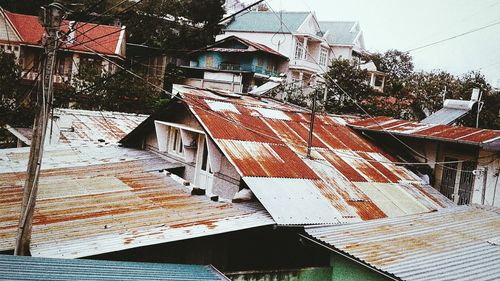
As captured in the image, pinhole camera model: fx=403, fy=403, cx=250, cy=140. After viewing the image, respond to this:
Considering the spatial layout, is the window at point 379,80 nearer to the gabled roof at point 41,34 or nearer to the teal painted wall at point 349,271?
the gabled roof at point 41,34

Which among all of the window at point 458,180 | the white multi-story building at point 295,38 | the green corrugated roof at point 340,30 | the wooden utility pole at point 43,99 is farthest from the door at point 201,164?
the green corrugated roof at point 340,30

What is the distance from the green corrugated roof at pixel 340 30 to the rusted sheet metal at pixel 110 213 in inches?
1658

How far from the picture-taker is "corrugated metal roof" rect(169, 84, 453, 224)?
32.0 feet

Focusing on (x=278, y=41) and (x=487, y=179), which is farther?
(x=278, y=41)

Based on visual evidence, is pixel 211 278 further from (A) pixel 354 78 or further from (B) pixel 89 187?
(A) pixel 354 78

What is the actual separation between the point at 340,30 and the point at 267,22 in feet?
35.8

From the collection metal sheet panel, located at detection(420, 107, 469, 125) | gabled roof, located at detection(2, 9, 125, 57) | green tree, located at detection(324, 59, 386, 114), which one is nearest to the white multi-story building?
green tree, located at detection(324, 59, 386, 114)

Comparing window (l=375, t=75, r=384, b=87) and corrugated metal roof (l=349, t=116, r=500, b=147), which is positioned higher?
window (l=375, t=75, r=384, b=87)

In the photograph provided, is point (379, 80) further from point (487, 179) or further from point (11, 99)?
point (11, 99)

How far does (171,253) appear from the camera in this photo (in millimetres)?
9016

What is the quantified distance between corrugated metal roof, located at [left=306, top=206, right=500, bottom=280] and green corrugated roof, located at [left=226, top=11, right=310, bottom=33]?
35.6 meters

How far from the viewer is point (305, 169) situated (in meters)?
11.5

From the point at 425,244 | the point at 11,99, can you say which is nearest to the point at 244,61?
the point at 11,99

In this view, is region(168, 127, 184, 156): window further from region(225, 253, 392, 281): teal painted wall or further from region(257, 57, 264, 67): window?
region(257, 57, 264, 67): window
